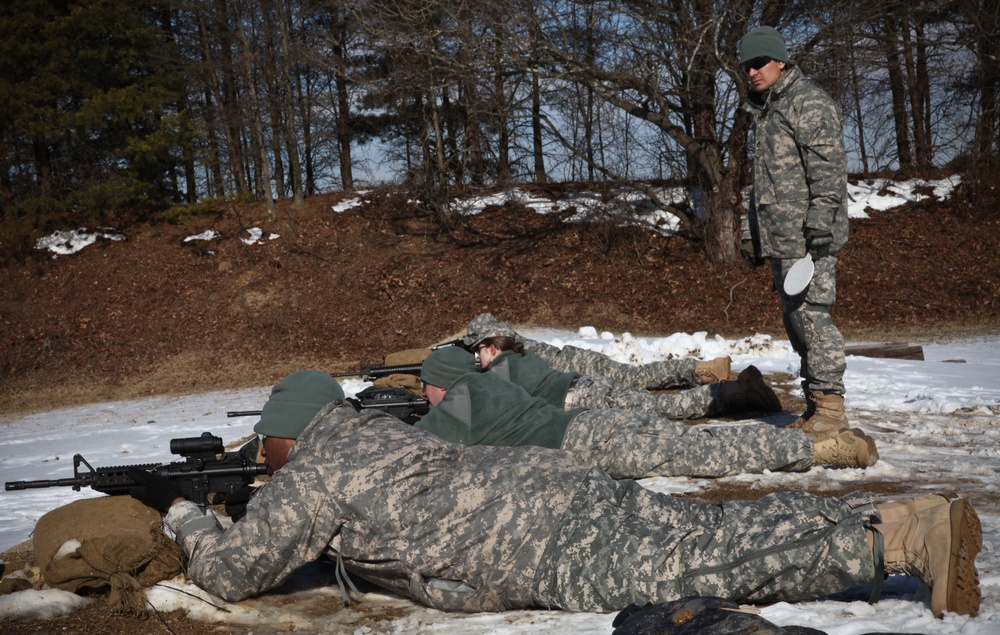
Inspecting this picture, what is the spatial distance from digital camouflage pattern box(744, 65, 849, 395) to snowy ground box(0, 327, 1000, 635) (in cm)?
79

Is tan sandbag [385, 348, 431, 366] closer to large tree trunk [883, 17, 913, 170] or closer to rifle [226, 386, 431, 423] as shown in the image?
rifle [226, 386, 431, 423]

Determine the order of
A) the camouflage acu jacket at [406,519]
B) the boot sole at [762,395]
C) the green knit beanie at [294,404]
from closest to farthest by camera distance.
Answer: the camouflage acu jacket at [406,519]
the green knit beanie at [294,404]
the boot sole at [762,395]

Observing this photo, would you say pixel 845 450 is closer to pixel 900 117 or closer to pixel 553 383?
pixel 553 383

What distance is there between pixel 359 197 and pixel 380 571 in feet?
60.8

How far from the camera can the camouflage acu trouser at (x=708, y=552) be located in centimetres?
302

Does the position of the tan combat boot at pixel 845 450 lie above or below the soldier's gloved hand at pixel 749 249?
below

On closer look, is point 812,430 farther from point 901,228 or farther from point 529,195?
point 529,195

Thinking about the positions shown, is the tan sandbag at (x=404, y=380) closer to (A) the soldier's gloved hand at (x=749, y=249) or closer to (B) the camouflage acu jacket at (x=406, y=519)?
(A) the soldier's gloved hand at (x=749, y=249)

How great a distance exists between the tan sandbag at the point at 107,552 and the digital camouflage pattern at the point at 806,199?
3981 mm

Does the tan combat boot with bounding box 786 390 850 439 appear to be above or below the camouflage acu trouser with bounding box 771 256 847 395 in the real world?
below

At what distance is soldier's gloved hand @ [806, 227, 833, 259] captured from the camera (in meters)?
5.58

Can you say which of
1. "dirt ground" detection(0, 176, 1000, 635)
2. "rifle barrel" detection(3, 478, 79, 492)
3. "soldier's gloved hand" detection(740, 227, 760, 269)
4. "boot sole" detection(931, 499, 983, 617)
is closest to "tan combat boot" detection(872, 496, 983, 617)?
"boot sole" detection(931, 499, 983, 617)

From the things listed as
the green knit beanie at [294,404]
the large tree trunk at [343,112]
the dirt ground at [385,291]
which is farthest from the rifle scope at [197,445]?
the large tree trunk at [343,112]

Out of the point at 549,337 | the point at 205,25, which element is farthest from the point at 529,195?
the point at 205,25
